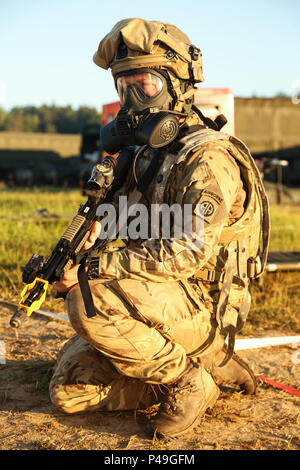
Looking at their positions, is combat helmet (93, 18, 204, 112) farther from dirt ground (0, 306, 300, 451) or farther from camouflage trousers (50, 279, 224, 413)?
dirt ground (0, 306, 300, 451)

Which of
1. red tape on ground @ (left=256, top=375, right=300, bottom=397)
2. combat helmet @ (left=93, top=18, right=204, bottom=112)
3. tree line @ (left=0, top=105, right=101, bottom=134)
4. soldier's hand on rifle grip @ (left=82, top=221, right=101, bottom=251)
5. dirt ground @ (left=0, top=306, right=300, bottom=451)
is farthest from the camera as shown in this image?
tree line @ (left=0, top=105, right=101, bottom=134)

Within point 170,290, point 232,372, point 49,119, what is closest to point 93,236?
point 170,290

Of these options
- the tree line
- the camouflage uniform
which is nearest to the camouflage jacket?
the camouflage uniform

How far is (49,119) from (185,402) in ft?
219

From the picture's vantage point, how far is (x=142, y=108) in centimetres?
304

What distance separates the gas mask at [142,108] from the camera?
2.93m

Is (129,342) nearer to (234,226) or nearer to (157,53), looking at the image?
(234,226)

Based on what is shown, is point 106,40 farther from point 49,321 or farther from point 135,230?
point 49,321

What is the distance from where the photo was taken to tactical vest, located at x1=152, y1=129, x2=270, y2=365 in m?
2.88

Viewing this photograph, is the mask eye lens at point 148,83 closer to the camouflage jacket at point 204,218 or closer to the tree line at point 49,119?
the camouflage jacket at point 204,218

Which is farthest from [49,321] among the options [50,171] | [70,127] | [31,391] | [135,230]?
[70,127]

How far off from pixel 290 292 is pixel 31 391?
3070mm

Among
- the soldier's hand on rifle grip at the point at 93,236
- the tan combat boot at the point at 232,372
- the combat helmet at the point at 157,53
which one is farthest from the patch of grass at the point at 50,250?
the combat helmet at the point at 157,53

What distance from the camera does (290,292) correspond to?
550 cm
